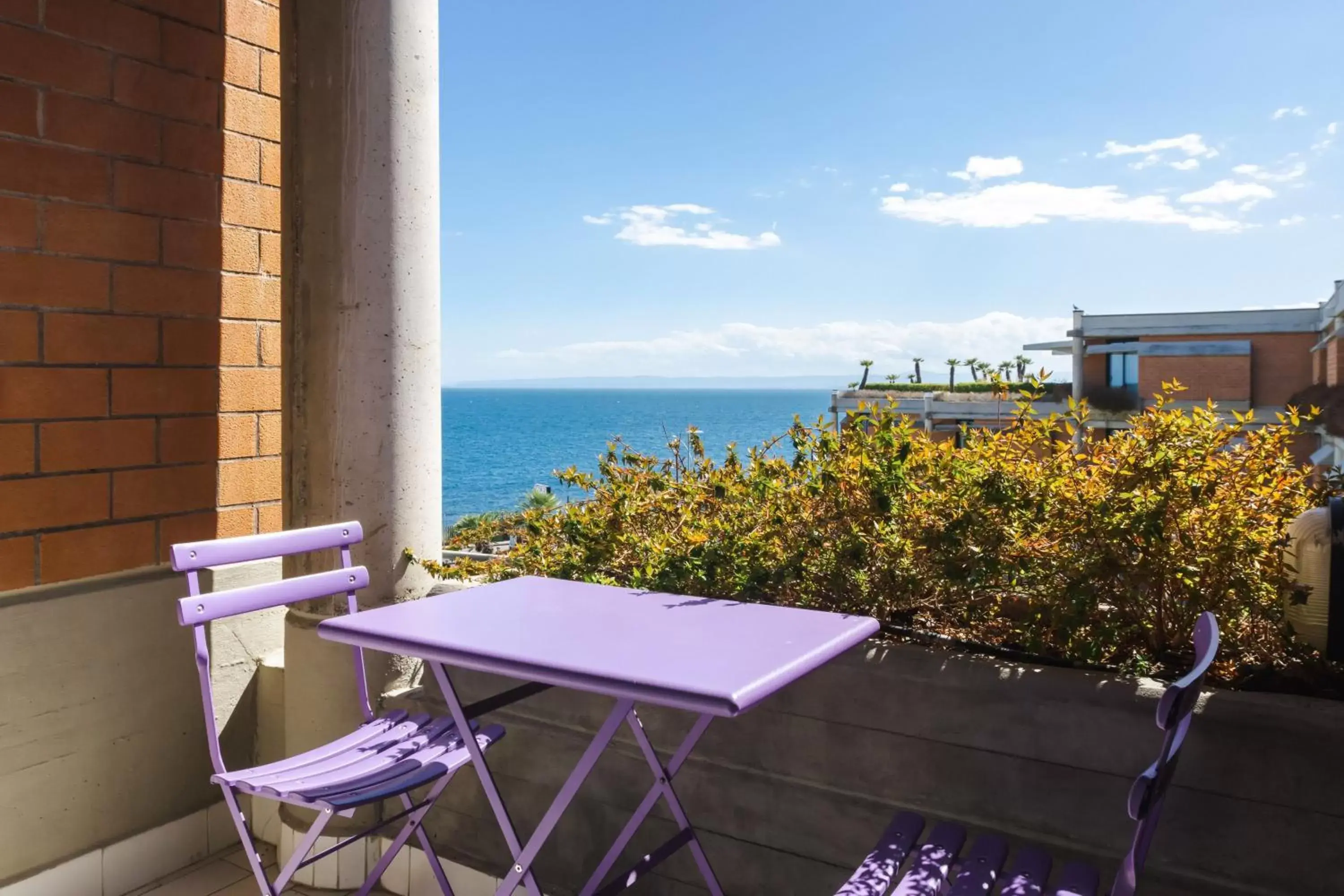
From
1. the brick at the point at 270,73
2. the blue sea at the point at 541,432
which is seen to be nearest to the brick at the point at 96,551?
the brick at the point at 270,73

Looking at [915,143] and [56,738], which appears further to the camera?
[915,143]

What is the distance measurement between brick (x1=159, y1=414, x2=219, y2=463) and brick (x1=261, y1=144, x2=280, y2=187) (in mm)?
858

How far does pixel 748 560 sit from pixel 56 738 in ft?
6.92

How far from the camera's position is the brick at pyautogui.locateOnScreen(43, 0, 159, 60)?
8.63 feet

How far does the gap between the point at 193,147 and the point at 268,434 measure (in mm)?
976

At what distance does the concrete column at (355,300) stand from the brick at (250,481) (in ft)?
1.25

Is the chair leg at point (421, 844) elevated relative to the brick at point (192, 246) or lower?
lower

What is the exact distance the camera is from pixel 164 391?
9.61 feet

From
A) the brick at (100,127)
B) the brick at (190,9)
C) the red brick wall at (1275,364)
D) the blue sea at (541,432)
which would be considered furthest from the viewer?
the blue sea at (541,432)

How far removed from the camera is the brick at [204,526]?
117 inches

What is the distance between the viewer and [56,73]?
2627mm

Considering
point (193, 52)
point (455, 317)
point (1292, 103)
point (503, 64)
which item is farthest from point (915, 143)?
point (193, 52)

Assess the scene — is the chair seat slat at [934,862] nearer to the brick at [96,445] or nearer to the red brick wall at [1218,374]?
the brick at [96,445]

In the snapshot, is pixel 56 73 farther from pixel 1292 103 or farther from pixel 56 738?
pixel 1292 103
